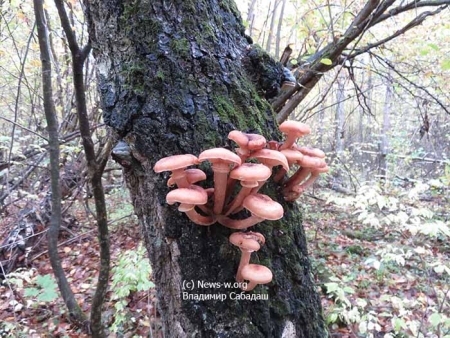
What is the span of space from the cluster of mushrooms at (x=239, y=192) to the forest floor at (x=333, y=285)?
2452 millimetres

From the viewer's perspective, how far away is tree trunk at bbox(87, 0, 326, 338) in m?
1.20

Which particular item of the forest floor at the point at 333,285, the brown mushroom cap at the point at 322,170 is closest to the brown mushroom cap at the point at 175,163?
the brown mushroom cap at the point at 322,170

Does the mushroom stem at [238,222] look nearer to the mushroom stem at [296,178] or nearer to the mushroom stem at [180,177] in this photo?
the mushroom stem at [180,177]

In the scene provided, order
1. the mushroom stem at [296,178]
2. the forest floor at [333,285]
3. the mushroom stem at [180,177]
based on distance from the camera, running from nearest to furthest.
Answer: the mushroom stem at [180,177]
the mushroom stem at [296,178]
the forest floor at [333,285]

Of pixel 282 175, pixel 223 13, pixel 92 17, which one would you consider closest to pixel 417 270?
pixel 282 175

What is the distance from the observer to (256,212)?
3.58 feet

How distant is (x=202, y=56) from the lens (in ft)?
4.33

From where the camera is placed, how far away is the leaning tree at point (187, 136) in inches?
47.5

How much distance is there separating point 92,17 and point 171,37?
0.47 metres

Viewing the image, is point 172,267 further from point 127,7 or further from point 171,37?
point 127,7

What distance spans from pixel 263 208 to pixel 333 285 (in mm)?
2805

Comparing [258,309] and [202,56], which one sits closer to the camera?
[258,309]

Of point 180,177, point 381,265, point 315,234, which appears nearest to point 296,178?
point 180,177

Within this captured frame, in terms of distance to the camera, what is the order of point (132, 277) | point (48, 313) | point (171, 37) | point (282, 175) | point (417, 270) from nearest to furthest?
point (171, 37), point (282, 175), point (132, 277), point (48, 313), point (417, 270)
